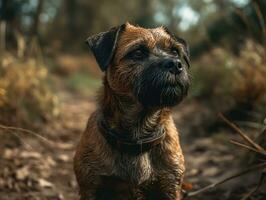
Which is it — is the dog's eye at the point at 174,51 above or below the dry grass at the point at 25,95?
above

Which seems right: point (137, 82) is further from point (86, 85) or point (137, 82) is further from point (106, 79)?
point (86, 85)

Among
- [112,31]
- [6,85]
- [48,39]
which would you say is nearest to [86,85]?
[48,39]

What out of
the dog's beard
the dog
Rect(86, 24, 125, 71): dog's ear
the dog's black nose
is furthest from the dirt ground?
the dog's black nose

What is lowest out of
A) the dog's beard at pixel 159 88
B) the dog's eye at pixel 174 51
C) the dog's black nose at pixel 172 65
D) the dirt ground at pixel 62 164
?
the dirt ground at pixel 62 164

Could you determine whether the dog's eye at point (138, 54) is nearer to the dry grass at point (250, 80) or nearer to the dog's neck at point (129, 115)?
the dog's neck at point (129, 115)

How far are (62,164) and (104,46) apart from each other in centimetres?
302

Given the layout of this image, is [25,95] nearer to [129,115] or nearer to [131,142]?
[129,115]

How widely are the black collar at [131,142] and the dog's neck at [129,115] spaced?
0.31 ft

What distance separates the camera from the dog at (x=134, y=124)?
4.41 m

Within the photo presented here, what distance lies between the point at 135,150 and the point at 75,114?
7147 mm

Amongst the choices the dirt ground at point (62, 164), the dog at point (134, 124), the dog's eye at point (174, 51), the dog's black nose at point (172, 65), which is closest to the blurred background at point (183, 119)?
the dirt ground at point (62, 164)

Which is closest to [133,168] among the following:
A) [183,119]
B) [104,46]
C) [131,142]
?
[131,142]

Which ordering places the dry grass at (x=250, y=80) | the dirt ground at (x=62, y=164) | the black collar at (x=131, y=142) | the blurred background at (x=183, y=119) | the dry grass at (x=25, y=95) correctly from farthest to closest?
the dry grass at (x=250, y=80) < the dry grass at (x=25, y=95) < the blurred background at (x=183, y=119) < the dirt ground at (x=62, y=164) < the black collar at (x=131, y=142)

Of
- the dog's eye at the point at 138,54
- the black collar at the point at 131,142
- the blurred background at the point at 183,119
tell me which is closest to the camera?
the black collar at the point at 131,142
